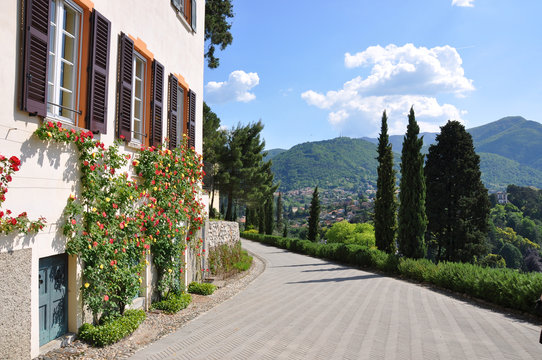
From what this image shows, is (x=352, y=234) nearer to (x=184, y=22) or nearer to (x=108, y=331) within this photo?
(x=184, y=22)

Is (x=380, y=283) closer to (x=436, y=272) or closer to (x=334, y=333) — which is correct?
(x=436, y=272)

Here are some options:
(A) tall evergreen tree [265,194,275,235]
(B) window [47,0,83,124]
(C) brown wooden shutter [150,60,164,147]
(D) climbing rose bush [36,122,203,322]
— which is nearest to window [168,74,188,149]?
(C) brown wooden shutter [150,60,164,147]

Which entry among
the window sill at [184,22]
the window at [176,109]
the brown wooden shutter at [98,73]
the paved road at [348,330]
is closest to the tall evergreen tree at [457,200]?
the paved road at [348,330]

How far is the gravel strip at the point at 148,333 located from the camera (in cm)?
512

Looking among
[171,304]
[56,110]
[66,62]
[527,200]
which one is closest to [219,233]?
[171,304]

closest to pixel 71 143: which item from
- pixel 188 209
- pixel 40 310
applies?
pixel 40 310

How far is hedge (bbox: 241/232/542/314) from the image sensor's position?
8.90 meters

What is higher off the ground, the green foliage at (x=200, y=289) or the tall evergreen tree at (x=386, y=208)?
the tall evergreen tree at (x=386, y=208)

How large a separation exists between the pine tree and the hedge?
1.01 meters

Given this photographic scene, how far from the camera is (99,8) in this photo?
235 inches

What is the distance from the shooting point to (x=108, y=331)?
5648 mm

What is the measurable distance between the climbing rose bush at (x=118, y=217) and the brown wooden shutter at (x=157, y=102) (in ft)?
1.10

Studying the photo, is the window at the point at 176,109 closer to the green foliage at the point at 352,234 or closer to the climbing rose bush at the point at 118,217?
the climbing rose bush at the point at 118,217

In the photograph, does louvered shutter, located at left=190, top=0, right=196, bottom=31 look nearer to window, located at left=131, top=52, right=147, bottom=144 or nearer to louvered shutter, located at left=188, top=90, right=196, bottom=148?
louvered shutter, located at left=188, top=90, right=196, bottom=148
